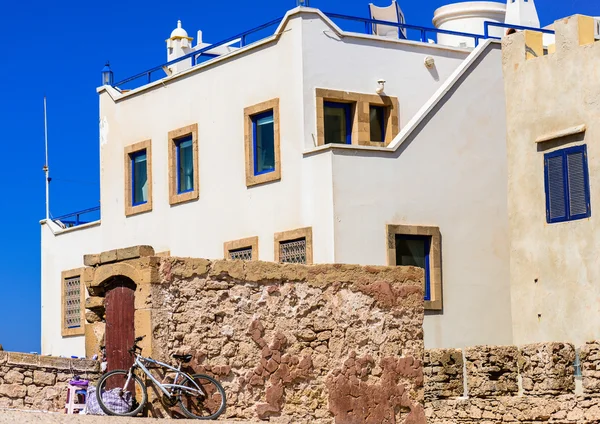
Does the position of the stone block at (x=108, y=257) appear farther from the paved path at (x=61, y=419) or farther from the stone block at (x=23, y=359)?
the paved path at (x=61, y=419)

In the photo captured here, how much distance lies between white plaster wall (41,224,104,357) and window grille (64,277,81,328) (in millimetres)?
311

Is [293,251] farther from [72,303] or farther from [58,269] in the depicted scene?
[58,269]

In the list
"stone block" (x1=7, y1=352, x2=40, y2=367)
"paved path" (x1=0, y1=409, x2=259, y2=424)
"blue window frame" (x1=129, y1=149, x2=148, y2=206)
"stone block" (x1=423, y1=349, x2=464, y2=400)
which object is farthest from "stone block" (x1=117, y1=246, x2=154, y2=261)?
"blue window frame" (x1=129, y1=149, x2=148, y2=206)

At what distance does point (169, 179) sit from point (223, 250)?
8.45 ft

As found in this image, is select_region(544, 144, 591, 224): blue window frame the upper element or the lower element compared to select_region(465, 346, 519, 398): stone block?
upper

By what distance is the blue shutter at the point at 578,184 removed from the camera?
Answer: 77.6ft

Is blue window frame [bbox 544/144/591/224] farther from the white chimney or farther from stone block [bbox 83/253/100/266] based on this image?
stone block [bbox 83/253/100/266]

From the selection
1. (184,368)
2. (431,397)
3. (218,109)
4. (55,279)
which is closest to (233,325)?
(184,368)

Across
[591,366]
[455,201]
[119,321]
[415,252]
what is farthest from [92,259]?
[455,201]

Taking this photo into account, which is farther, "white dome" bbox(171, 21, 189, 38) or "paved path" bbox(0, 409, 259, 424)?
"white dome" bbox(171, 21, 189, 38)

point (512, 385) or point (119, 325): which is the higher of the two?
point (119, 325)

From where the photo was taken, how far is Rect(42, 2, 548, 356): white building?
24.5 meters

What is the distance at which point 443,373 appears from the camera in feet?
67.7

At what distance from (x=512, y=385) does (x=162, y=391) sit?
6353 mm
